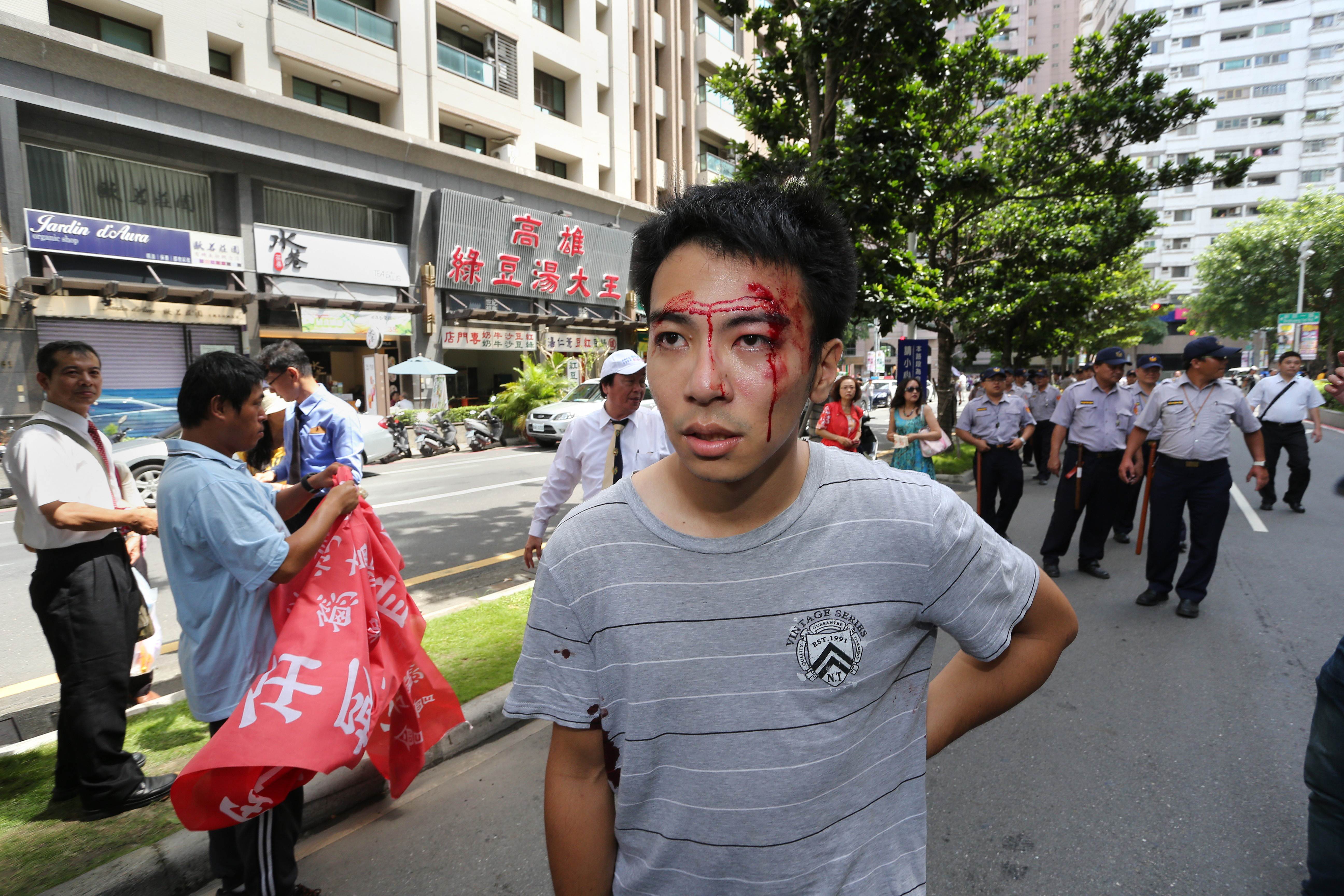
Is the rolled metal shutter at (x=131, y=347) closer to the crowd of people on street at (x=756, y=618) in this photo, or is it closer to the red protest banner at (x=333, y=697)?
the red protest banner at (x=333, y=697)

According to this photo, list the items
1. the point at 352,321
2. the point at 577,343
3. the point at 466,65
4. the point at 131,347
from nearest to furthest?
the point at 131,347 < the point at 352,321 < the point at 466,65 < the point at 577,343

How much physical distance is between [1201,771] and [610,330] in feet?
80.6

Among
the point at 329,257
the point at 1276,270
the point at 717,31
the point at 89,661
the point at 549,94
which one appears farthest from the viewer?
the point at 1276,270

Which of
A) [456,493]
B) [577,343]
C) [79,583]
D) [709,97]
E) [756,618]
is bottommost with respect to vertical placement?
[456,493]

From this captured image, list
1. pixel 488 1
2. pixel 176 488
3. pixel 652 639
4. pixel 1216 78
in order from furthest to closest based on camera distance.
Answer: pixel 1216 78 → pixel 488 1 → pixel 176 488 → pixel 652 639

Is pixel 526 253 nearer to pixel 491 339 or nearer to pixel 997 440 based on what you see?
pixel 491 339

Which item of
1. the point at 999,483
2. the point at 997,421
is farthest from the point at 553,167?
the point at 999,483

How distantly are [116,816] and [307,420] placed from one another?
6.91 feet

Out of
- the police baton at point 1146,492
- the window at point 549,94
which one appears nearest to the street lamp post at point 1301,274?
the police baton at point 1146,492

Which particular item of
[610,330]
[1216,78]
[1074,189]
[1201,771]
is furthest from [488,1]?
[1216,78]

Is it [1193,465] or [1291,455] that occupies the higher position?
[1193,465]

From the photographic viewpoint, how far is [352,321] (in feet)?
60.1

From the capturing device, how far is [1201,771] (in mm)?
3252

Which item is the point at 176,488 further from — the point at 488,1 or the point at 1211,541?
the point at 488,1
